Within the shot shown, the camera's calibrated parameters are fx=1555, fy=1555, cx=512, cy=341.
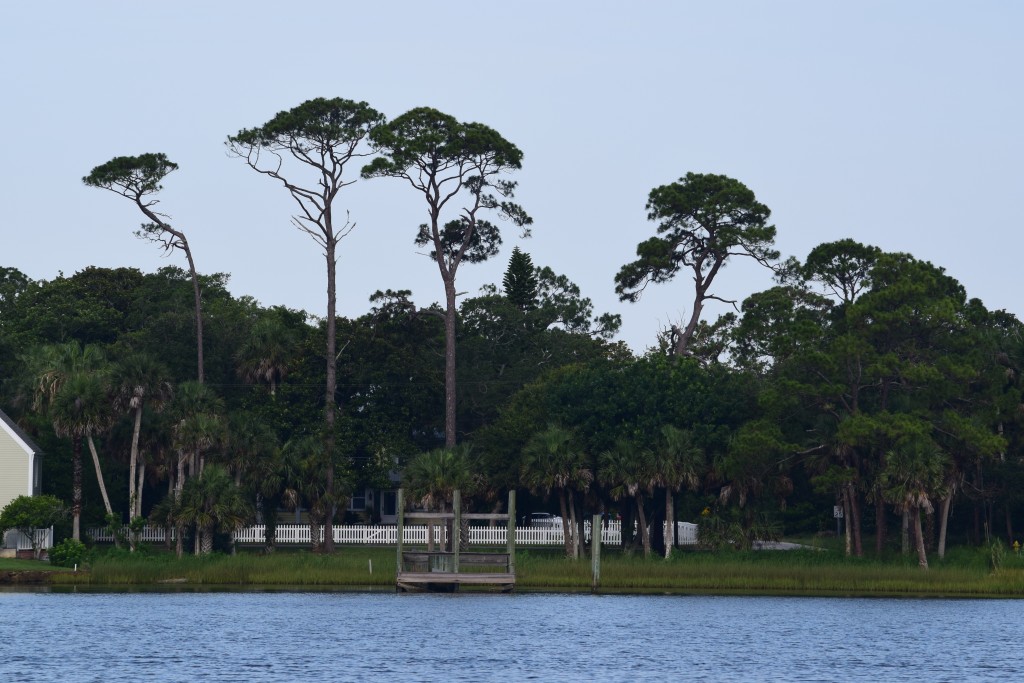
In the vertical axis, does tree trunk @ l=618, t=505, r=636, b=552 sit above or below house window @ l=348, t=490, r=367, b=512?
below

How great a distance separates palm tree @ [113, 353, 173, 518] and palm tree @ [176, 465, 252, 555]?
6.33 m

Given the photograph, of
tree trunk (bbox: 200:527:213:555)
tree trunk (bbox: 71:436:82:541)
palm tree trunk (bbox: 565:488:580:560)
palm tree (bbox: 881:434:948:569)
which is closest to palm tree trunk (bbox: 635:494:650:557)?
palm tree trunk (bbox: 565:488:580:560)

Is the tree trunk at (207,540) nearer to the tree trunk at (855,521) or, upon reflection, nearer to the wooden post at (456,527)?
the wooden post at (456,527)

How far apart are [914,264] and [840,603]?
1875 centimetres

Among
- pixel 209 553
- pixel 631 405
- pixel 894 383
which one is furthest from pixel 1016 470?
pixel 209 553

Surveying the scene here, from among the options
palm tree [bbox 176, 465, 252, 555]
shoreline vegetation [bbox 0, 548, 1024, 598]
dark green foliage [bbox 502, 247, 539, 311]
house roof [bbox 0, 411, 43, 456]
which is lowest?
shoreline vegetation [bbox 0, 548, 1024, 598]

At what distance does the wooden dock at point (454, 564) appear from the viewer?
6612cm

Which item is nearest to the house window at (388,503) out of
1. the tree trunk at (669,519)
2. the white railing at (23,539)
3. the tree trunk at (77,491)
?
the tree trunk at (669,519)

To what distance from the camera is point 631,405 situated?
8000cm

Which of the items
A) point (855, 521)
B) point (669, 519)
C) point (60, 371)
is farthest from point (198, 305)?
point (855, 521)

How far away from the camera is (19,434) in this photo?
8075 centimetres

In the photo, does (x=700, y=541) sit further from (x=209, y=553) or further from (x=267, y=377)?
(x=267, y=377)

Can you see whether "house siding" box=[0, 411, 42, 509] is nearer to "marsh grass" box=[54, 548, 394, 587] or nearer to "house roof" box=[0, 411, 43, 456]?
"house roof" box=[0, 411, 43, 456]

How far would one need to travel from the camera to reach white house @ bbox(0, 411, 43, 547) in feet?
262
